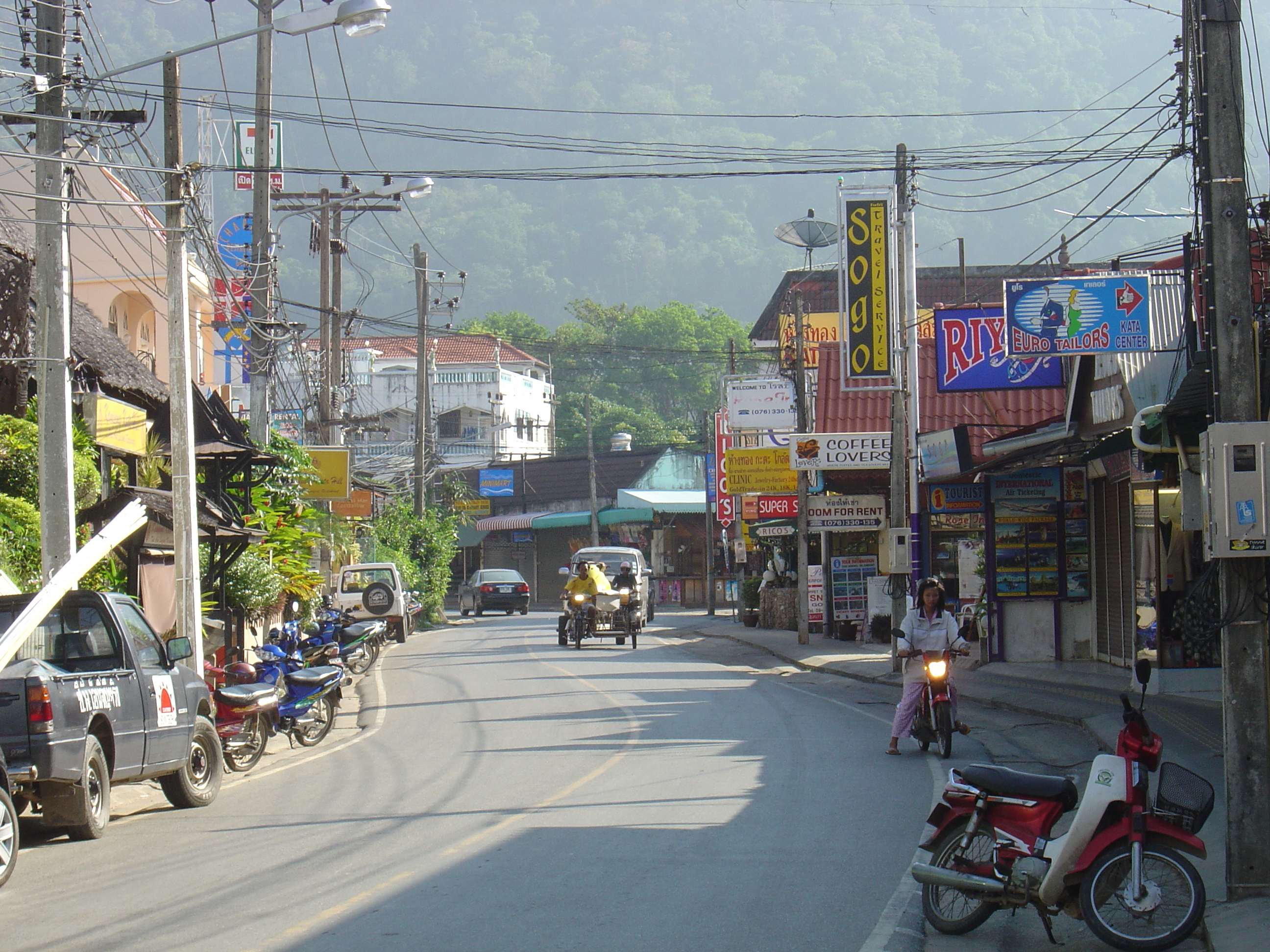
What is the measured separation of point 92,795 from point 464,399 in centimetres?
7926

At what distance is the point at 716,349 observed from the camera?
105 metres

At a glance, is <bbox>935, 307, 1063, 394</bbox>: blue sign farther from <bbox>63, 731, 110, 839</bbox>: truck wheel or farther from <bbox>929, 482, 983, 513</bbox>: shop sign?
<bbox>63, 731, 110, 839</bbox>: truck wheel

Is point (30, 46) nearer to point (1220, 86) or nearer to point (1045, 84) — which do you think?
point (1220, 86)

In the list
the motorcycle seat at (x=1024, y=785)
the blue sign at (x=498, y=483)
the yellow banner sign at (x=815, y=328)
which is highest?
the yellow banner sign at (x=815, y=328)

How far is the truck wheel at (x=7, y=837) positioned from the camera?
795cm

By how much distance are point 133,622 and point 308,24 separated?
5.85 m

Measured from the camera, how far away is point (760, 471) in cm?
3119

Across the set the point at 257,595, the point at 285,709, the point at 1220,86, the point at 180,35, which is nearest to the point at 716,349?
the point at 257,595

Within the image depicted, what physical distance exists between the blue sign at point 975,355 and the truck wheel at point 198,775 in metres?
12.7

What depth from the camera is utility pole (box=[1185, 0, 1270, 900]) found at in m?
7.02

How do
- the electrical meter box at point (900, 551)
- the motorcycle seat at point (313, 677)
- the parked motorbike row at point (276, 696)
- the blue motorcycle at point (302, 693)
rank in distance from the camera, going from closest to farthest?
the parked motorbike row at point (276, 696) < the blue motorcycle at point (302, 693) < the motorcycle seat at point (313, 677) < the electrical meter box at point (900, 551)

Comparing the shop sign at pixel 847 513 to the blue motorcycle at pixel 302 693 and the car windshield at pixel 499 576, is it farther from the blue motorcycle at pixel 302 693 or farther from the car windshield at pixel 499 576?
the car windshield at pixel 499 576

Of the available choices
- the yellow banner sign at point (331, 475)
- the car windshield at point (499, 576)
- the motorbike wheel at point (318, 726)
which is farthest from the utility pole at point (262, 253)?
the car windshield at point (499, 576)

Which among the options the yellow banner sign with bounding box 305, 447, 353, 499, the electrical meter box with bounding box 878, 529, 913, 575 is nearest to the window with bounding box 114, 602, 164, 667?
the electrical meter box with bounding box 878, 529, 913, 575
